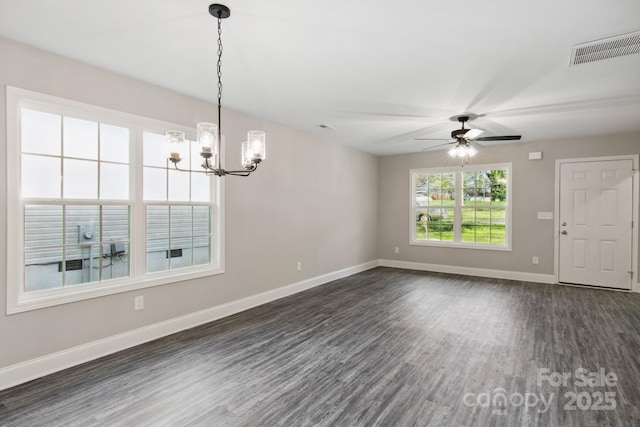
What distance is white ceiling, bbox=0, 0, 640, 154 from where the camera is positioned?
2.13 meters

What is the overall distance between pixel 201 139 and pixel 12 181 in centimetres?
158

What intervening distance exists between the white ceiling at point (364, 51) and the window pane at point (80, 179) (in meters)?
0.90

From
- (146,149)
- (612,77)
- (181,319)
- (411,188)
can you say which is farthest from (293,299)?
(612,77)

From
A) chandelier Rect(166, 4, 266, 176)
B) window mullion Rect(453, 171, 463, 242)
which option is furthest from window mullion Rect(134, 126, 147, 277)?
window mullion Rect(453, 171, 463, 242)

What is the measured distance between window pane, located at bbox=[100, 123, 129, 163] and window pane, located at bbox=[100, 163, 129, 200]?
75 millimetres

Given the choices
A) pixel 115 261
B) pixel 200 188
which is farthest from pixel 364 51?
pixel 115 261

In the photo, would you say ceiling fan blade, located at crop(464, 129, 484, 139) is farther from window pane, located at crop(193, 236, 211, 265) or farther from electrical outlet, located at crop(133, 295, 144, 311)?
electrical outlet, located at crop(133, 295, 144, 311)

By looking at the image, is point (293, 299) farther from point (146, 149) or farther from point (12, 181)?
point (12, 181)

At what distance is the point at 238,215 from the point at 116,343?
6.21 feet

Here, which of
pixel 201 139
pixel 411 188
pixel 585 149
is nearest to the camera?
pixel 201 139

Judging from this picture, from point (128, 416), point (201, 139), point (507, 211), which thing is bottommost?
point (128, 416)

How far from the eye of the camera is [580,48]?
2.55 m

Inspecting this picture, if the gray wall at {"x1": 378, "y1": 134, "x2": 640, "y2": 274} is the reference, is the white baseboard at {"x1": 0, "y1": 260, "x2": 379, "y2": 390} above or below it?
below

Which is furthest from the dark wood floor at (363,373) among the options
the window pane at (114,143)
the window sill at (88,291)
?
the window pane at (114,143)
